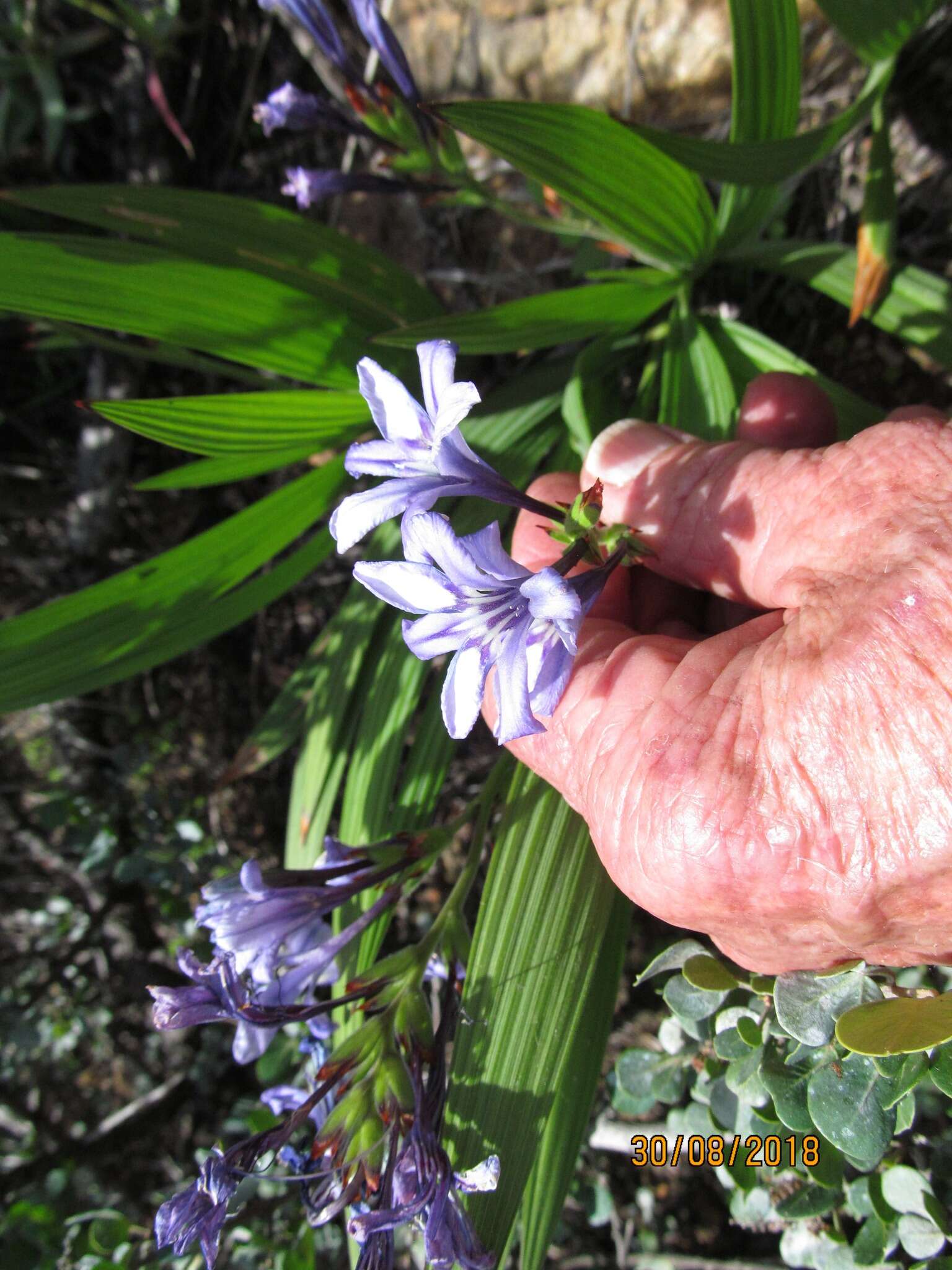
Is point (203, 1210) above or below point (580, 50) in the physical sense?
below

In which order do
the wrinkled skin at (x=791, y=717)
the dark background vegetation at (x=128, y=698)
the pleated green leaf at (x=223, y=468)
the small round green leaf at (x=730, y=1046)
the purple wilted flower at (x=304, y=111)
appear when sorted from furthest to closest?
the dark background vegetation at (x=128, y=698)
the purple wilted flower at (x=304, y=111)
the pleated green leaf at (x=223, y=468)
the small round green leaf at (x=730, y=1046)
the wrinkled skin at (x=791, y=717)

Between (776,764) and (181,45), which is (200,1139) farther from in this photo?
(181,45)

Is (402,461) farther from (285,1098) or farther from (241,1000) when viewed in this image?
(285,1098)

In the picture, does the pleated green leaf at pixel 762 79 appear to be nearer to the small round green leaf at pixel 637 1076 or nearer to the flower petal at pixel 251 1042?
the small round green leaf at pixel 637 1076

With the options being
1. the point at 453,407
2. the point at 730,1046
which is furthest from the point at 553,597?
the point at 730,1046

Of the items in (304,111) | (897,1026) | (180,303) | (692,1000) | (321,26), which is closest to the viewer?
(897,1026)

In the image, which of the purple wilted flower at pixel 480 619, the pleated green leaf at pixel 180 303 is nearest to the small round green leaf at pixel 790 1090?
the purple wilted flower at pixel 480 619
